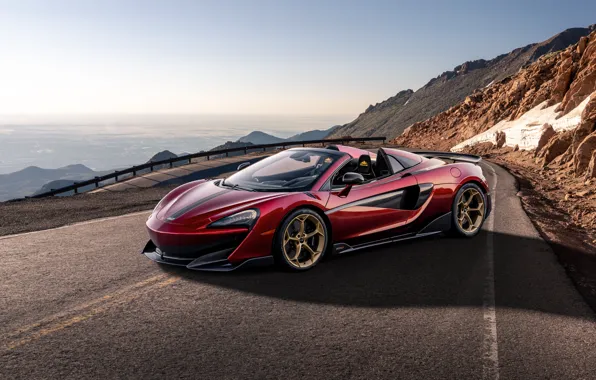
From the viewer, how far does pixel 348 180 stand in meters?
6.27

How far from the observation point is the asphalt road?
3643 millimetres

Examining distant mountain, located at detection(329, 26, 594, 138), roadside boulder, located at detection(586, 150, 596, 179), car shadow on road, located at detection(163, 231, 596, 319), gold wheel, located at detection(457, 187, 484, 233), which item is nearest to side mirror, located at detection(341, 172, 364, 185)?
car shadow on road, located at detection(163, 231, 596, 319)

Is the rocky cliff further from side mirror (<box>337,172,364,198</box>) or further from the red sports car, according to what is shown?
side mirror (<box>337,172,364,198</box>)

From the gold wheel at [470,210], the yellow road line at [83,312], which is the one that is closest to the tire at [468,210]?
the gold wheel at [470,210]

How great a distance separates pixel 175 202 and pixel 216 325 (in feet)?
7.94

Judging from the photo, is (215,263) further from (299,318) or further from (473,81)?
(473,81)

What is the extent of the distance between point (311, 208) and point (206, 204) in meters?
1.21

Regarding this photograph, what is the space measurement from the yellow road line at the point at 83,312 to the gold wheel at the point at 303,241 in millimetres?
1310

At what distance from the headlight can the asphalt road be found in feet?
1.99

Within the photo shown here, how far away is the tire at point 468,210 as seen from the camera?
761 cm

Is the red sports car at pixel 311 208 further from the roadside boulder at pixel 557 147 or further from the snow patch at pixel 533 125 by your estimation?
the snow patch at pixel 533 125

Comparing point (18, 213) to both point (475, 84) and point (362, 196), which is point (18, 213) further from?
point (475, 84)

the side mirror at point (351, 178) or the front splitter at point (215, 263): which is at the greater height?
the side mirror at point (351, 178)

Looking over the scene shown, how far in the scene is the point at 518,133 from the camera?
31219 mm
